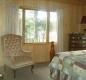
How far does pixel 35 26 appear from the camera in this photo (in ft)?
21.3

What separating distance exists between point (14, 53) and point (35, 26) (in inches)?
64.8

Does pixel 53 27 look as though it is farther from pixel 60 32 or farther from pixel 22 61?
pixel 22 61

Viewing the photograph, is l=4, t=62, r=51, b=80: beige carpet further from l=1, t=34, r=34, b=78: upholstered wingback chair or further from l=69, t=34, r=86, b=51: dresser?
l=69, t=34, r=86, b=51: dresser

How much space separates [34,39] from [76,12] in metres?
2.30

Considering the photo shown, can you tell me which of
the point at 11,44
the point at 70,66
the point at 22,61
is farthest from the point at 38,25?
the point at 70,66

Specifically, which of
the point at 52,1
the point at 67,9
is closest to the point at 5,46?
the point at 52,1

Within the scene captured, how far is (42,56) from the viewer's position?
21.6 ft

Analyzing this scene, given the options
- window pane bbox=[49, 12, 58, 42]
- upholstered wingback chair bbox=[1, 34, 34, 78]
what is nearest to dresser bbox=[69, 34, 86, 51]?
window pane bbox=[49, 12, 58, 42]

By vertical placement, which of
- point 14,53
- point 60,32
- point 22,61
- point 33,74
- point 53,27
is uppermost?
point 53,27

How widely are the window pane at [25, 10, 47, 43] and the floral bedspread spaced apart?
7.74ft

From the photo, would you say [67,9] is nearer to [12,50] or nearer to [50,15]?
[50,15]

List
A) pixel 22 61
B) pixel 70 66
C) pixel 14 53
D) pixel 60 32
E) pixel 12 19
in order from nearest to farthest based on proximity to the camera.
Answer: pixel 70 66, pixel 22 61, pixel 14 53, pixel 12 19, pixel 60 32

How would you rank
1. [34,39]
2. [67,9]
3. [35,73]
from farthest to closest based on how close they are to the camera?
[67,9]
[34,39]
[35,73]

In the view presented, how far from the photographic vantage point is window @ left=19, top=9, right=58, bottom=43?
6289mm
